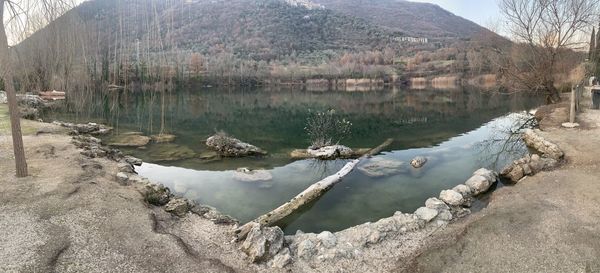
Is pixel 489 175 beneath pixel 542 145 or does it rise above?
beneath

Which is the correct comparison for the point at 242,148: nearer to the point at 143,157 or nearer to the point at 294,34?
the point at 143,157

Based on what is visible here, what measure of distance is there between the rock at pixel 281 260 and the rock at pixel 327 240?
71 cm

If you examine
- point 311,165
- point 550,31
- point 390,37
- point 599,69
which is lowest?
point 311,165

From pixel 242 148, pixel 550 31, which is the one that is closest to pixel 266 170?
pixel 242 148

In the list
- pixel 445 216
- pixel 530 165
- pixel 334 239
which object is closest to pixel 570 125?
pixel 530 165

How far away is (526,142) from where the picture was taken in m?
16.5

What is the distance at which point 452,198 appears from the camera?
9.11 metres

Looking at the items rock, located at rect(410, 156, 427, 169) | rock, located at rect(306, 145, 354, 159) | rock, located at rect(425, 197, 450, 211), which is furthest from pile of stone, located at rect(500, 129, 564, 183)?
rock, located at rect(306, 145, 354, 159)

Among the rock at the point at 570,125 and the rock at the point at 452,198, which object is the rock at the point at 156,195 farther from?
the rock at the point at 570,125

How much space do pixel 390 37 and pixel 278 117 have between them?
145m

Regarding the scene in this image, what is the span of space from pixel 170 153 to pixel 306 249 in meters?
10.7

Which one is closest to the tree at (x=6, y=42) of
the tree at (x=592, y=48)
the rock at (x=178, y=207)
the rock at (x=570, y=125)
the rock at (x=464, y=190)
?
the rock at (x=178, y=207)

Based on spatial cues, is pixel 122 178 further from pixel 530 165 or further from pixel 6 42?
pixel 530 165

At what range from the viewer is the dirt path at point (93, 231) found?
5707 millimetres
